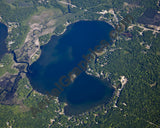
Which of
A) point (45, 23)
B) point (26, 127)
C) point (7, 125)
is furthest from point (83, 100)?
point (45, 23)

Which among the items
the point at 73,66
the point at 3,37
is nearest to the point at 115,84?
the point at 73,66

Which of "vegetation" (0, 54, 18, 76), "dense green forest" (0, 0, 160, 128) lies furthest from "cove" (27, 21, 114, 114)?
"vegetation" (0, 54, 18, 76)

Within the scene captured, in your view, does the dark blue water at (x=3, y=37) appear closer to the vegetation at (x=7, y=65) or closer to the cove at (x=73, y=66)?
the vegetation at (x=7, y=65)

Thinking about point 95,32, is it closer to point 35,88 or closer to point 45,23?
point 45,23

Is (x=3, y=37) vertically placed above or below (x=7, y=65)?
above

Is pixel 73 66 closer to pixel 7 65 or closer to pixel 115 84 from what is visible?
pixel 115 84

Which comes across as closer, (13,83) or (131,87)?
(131,87)

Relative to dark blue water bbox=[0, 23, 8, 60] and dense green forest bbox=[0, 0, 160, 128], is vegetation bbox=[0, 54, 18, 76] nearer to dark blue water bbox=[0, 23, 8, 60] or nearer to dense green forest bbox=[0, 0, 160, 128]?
dense green forest bbox=[0, 0, 160, 128]

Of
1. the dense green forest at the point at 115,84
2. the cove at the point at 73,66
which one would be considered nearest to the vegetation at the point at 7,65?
the dense green forest at the point at 115,84
